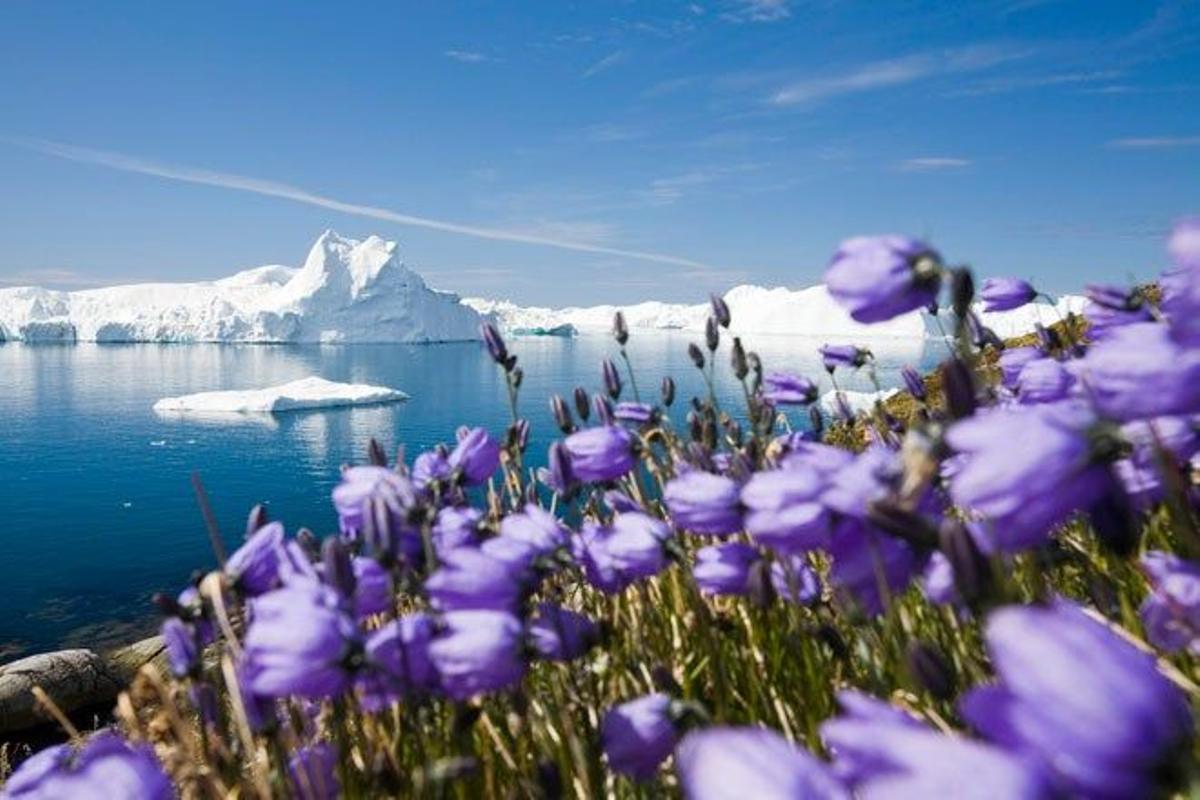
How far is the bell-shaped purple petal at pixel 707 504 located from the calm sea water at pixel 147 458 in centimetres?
1526

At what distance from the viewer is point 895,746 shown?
0.76m

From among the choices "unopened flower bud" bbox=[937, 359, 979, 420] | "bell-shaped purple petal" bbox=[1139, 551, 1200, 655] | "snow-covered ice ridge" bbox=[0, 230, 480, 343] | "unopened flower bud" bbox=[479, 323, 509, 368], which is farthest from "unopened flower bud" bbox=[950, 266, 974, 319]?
"snow-covered ice ridge" bbox=[0, 230, 480, 343]

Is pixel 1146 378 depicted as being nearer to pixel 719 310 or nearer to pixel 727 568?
pixel 727 568

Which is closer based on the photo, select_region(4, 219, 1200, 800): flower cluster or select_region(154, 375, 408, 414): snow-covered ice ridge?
select_region(4, 219, 1200, 800): flower cluster

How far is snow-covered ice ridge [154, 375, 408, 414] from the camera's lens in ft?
183

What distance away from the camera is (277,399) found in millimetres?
55844

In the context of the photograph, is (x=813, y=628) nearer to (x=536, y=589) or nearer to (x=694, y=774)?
(x=536, y=589)

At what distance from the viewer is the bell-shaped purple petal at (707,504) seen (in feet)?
6.65

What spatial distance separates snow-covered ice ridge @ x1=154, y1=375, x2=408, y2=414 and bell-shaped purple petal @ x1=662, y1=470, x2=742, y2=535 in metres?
55.5

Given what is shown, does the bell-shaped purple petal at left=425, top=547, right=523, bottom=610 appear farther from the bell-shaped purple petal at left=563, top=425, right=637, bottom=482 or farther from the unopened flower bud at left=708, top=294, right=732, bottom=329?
the unopened flower bud at left=708, top=294, right=732, bottom=329

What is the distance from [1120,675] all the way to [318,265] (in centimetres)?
10307

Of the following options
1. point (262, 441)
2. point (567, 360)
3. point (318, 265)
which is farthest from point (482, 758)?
point (567, 360)

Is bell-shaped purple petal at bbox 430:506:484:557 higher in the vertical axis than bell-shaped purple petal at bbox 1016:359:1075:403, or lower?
lower

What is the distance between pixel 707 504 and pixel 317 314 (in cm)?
10430
